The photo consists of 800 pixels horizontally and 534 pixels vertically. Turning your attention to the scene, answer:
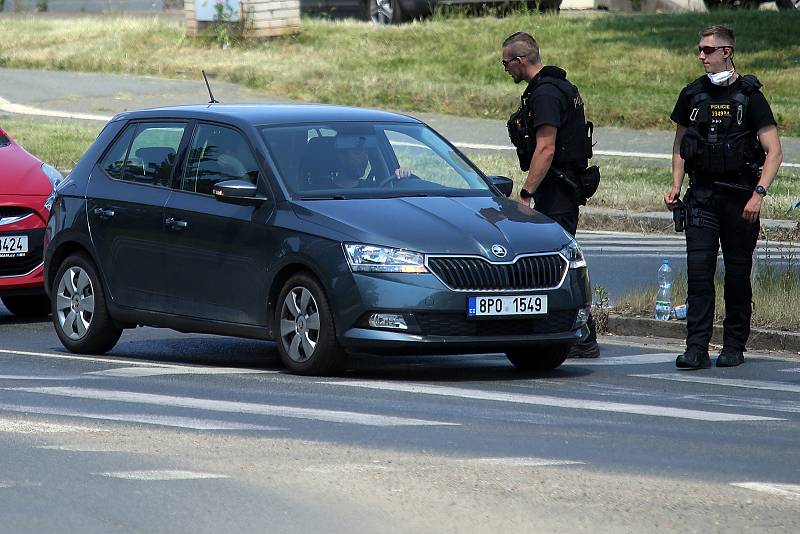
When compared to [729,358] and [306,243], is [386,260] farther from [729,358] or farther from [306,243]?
[729,358]

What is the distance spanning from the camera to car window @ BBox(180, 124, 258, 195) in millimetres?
10781

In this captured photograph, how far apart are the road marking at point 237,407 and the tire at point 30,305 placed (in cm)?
434

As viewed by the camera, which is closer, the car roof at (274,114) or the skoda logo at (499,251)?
the skoda logo at (499,251)

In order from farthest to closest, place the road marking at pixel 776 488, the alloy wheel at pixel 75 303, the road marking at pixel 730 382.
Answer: the alloy wheel at pixel 75 303 < the road marking at pixel 730 382 < the road marking at pixel 776 488

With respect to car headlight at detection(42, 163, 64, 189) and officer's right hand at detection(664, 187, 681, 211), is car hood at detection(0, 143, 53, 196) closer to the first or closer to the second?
car headlight at detection(42, 163, 64, 189)

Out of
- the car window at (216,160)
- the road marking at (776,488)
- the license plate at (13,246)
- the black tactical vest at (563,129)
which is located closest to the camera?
the road marking at (776,488)

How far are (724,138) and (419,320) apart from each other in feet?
6.92

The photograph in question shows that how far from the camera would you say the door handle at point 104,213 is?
1145cm

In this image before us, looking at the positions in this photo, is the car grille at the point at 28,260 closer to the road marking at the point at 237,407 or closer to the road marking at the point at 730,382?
the road marking at the point at 237,407

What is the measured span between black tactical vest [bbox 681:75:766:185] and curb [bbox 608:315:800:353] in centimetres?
144

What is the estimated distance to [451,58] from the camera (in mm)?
31891

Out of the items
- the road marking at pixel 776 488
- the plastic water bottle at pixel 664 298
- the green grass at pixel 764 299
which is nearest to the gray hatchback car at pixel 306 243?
the plastic water bottle at pixel 664 298

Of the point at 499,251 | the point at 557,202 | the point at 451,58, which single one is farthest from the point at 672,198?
the point at 451,58

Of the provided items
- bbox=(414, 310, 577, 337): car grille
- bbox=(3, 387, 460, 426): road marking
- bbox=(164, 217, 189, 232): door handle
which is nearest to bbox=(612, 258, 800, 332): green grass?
bbox=(414, 310, 577, 337): car grille
